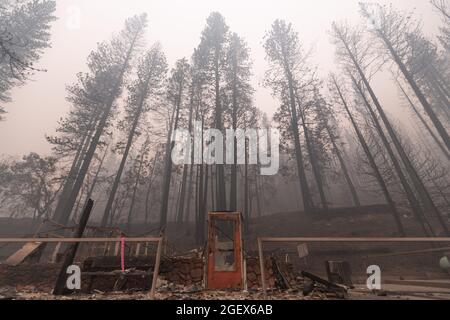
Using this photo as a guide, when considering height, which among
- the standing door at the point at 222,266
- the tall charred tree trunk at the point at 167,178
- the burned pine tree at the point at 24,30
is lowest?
the standing door at the point at 222,266

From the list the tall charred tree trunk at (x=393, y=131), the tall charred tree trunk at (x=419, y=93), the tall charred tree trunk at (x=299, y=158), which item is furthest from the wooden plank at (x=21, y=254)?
the tall charred tree trunk at (x=419, y=93)

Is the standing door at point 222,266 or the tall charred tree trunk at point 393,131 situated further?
the tall charred tree trunk at point 393,131

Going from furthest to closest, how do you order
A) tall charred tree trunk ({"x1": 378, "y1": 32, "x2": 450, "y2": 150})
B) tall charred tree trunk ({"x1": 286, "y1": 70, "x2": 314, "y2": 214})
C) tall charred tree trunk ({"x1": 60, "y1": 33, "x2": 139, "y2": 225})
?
1. tall charred tree trunk ({"x1": 286, "y1": 70, "x2": 314, "y2": 214})
2. tall charred tree trunk ({"x1": 60, "y1": 33, "x2": 139, "y2": 225})
3. tall charred tree trunk ({"x1": 378, "y1": 32, "x2": 450, "y2": 150})

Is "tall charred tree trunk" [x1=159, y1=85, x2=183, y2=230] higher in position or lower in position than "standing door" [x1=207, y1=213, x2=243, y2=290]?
higher

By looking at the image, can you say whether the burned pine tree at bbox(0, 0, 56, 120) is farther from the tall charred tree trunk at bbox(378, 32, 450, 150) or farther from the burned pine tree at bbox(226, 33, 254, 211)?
the tall charred tree trunk at bbox(378, 32, 450, 150)

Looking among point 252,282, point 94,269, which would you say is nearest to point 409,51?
point 252,282

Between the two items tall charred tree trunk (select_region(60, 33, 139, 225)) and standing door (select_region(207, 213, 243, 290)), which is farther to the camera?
tall charred tree trunk (select_region(60, 33, 139, 225))

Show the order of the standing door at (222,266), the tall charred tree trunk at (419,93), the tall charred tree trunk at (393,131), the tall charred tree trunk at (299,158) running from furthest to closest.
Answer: the tall charred tree trunk at (299,158), the tall charred tree trunk at (393,131), the tall charred tree trunk at (419,93), the standing door at (222,266)

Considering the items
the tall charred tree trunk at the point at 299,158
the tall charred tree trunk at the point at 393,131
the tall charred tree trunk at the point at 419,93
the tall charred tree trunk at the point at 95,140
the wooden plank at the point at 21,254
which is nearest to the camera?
the wooden plank at the point at 21,254

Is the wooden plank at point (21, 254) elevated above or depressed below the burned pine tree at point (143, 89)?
below

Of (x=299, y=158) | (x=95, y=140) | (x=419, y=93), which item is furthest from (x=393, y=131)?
(x=95, y=140)

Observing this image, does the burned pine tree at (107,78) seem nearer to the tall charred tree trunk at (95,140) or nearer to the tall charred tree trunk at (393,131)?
the tall charred tree trunk at (95,140)

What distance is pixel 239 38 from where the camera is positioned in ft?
78.5

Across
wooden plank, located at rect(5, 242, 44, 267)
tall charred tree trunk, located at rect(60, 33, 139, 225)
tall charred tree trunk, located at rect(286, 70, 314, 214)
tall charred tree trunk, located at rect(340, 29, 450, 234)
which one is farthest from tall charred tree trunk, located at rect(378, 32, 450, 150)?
wooden plank, located at rect(5, 242, 44, 267)
